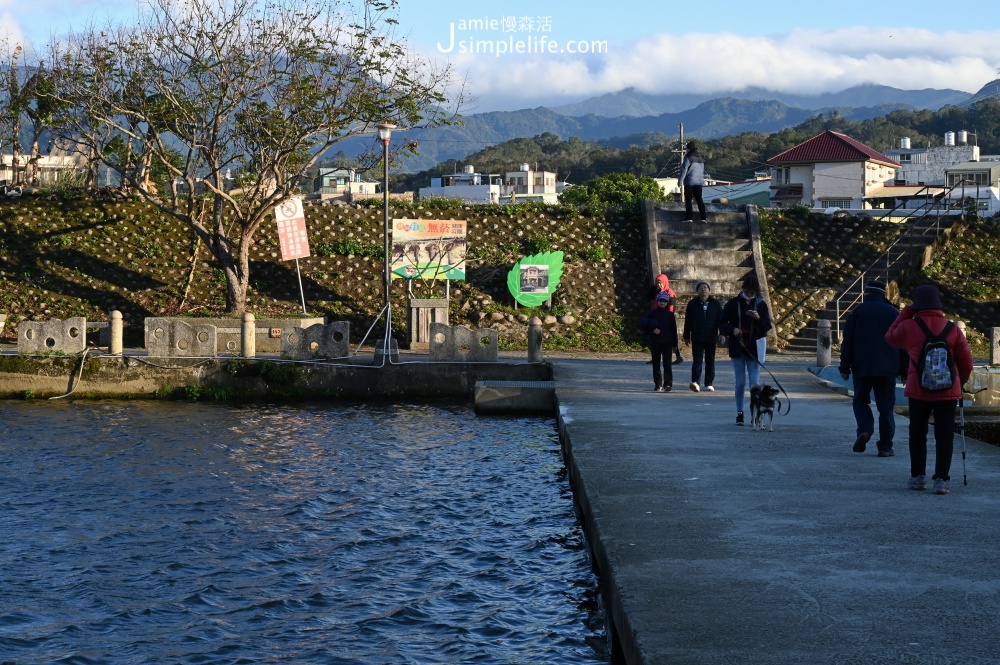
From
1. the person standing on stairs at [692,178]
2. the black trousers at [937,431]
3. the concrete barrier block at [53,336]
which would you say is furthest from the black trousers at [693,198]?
the black trousers at [937,431]

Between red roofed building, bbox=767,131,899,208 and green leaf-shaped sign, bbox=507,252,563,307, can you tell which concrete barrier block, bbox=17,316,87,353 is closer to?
green leaf-shaped sign, bbox=507,252,563,307

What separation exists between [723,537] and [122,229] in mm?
A: 27708

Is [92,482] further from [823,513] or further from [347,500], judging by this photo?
[823,513]

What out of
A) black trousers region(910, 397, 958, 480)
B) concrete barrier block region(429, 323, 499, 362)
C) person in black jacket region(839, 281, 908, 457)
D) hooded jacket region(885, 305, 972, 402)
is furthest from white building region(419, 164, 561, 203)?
black trousers region(910, 397, 958, 480)

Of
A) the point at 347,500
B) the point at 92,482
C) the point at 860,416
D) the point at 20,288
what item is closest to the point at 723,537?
the point at 860,416

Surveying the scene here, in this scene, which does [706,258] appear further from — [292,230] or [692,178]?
[292,230]

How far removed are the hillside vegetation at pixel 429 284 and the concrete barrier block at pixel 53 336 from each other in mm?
4872

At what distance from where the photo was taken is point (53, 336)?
23.0 metres

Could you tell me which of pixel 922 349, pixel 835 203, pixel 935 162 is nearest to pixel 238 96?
pixel 922 349

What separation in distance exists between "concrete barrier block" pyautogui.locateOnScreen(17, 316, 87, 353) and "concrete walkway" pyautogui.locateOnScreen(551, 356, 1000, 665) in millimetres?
12500

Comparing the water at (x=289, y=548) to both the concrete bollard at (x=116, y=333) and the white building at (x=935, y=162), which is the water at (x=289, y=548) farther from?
the white building at (x=935, y=162)

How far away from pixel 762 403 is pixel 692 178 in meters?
18.7

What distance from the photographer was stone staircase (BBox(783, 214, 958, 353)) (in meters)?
29.7

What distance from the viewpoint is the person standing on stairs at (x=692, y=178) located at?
1217 inches
